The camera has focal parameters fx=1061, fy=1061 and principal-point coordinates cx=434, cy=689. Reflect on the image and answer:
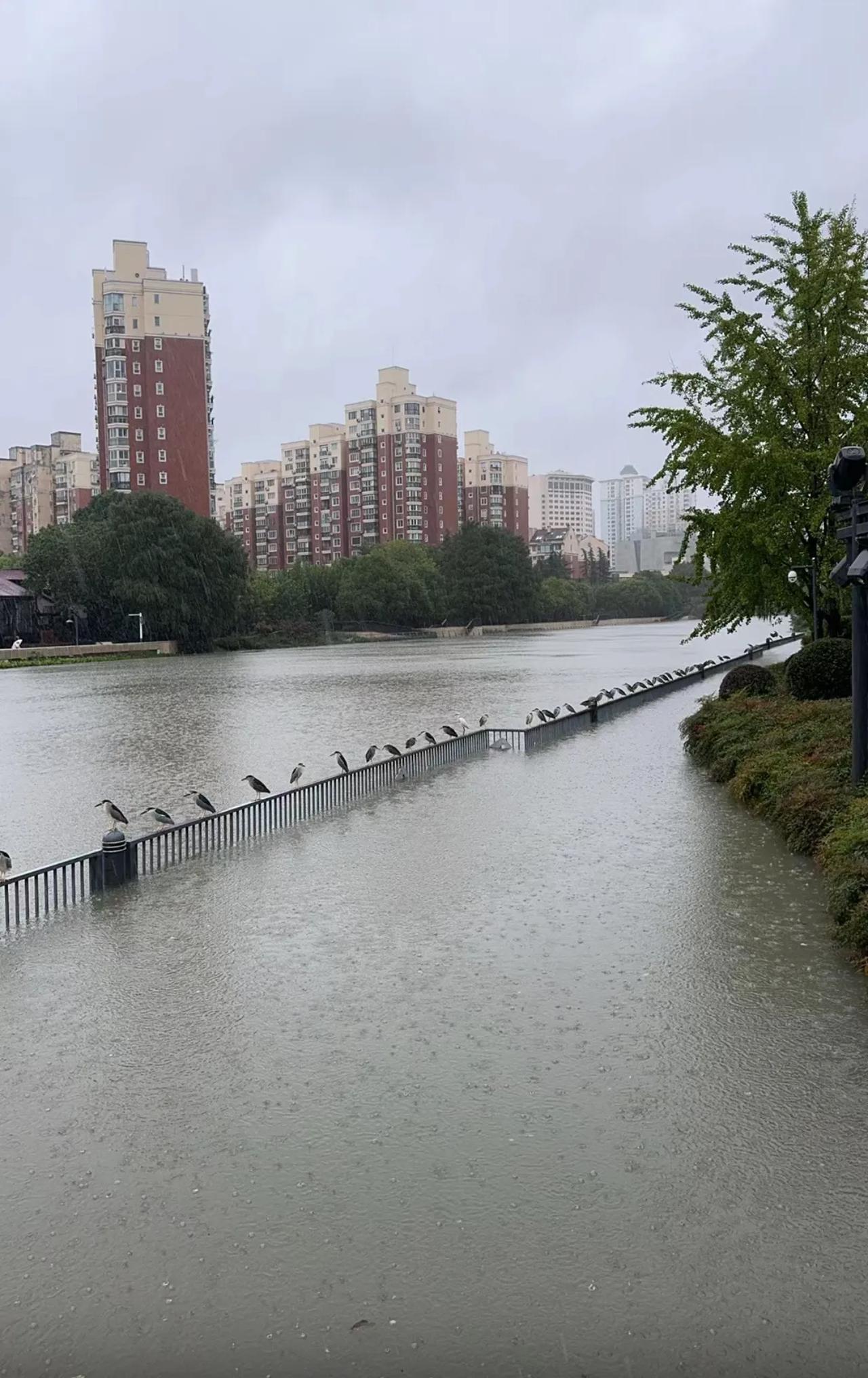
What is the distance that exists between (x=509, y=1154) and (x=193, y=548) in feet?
209

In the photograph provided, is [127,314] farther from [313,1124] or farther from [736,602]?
[313,1124]

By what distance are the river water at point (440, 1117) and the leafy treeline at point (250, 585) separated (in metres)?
28.9

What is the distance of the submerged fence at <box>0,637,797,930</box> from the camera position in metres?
9.91

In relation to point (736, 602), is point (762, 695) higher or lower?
lower

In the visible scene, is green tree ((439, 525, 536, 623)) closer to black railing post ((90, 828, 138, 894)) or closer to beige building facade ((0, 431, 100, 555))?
beige building facade ((0, 431, 100, 555))

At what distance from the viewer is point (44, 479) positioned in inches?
4651

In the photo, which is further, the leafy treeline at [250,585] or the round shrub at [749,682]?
the leafy treeline at [250,585]

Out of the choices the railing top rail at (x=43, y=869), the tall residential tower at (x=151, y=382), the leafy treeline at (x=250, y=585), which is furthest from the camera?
the tall residential tower at (x=151, y=382)

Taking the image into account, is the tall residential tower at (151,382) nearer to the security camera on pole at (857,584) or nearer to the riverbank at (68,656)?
the riverbank at (68,656)

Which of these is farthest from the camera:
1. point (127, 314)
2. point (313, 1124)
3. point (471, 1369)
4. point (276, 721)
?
point (127, 314)

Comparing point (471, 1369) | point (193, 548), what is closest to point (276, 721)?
point (471, 1369)

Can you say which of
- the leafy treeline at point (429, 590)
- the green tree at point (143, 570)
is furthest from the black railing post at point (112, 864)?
the leafy treeline at point (429, 590)

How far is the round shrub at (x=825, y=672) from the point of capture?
18672 millimetres

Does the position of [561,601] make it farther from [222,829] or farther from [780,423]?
[222,829]
